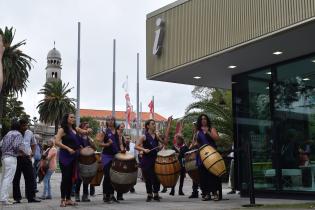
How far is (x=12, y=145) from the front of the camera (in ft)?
30.5

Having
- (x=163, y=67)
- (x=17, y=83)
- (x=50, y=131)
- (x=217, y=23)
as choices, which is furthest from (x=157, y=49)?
(x=50, y=131)

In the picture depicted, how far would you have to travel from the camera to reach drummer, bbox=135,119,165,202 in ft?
31.6

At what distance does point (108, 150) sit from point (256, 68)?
437 cm

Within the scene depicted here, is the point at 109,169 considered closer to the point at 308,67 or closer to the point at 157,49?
the point at 157,49

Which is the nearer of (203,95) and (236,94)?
(236,94)

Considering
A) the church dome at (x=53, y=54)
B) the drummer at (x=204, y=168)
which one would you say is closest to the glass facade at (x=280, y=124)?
the drummer at (x=204, y=168)

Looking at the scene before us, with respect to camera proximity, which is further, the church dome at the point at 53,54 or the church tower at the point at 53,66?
the church dome at the point at 53,54

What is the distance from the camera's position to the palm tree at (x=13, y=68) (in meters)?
41.7

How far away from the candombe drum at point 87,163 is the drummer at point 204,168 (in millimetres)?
2216

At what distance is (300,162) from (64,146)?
5.21m

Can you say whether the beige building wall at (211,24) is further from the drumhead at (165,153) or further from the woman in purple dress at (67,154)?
the woman in purple dress at (67,154)

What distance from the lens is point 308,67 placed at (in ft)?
34.0

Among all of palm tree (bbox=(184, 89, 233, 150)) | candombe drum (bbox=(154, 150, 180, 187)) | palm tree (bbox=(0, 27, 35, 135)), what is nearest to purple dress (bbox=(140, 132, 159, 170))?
candombe drum (bbox=(154, 150, 180, 187))

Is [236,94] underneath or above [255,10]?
underneath
